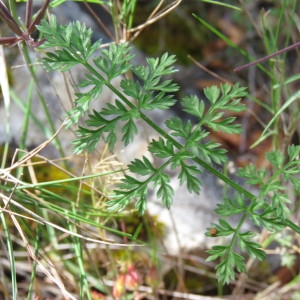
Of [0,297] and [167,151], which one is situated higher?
[167,151]

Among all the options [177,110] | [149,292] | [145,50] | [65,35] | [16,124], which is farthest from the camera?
[145,50]

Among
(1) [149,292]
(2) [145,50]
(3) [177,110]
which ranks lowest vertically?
(1) [149,292]

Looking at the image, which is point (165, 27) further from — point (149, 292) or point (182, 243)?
point (149, 292)

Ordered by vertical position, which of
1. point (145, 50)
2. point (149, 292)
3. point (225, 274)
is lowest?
point (149, 292)

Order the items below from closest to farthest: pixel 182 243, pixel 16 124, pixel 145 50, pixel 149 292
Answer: pixel 149 292 < pixel 182 243 < pixel 16 124 < pixel 145 50

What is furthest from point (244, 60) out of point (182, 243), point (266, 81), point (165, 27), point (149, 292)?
point (149, 292)

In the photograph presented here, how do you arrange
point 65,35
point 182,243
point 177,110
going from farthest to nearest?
1. point 177,110
2. point 182,243
3. point 65,35

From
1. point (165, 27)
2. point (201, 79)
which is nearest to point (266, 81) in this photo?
point (201, 79)

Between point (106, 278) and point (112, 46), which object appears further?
point (106, 278)

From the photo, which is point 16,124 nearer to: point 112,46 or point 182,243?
point 182,243
